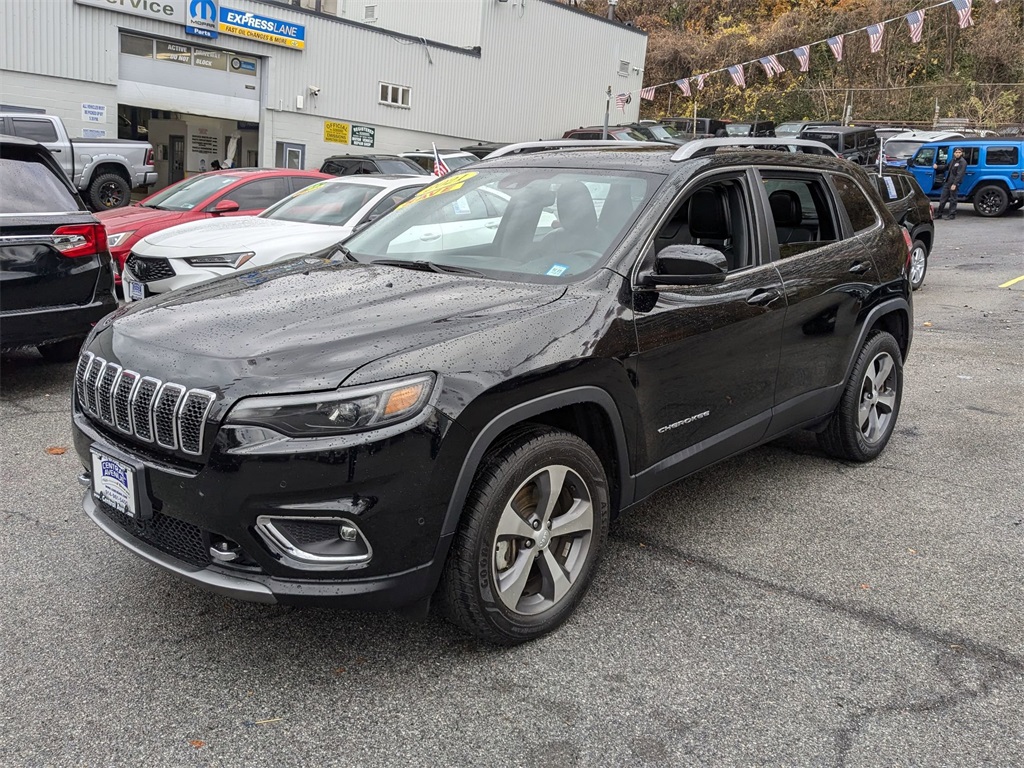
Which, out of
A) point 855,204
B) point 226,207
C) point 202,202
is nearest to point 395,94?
point 202,202

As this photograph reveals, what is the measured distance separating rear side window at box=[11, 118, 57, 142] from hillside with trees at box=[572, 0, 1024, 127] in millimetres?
30462

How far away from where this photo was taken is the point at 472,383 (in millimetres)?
2867

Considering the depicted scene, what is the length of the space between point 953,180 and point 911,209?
1189cm

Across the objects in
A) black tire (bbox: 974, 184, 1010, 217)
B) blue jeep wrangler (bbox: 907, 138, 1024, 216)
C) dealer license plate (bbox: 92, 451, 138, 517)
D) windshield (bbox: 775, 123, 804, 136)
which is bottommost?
dealer license plate (bbox: 92, 451, 138, 517)

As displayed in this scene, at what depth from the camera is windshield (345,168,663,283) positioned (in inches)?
146

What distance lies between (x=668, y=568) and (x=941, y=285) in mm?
11117

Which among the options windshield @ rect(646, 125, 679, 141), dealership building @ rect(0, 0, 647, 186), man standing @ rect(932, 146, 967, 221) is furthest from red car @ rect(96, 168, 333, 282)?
man standing @ rect(932, 146, 967, 221)

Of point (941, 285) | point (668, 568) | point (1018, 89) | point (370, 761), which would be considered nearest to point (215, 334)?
point (370, 761)

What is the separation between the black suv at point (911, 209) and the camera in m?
11.2

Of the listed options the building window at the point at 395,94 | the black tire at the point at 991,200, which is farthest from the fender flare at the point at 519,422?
the building window at the point at 395,94

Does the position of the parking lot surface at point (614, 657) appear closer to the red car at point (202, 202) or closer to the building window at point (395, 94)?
the red car at point (202, 202)

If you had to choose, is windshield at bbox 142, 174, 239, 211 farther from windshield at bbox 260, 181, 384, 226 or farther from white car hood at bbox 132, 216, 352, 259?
white car hood at bbox 132, 216, 352, 259

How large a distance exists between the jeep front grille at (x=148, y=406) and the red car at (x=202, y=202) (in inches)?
259

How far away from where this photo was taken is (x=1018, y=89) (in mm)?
36688
